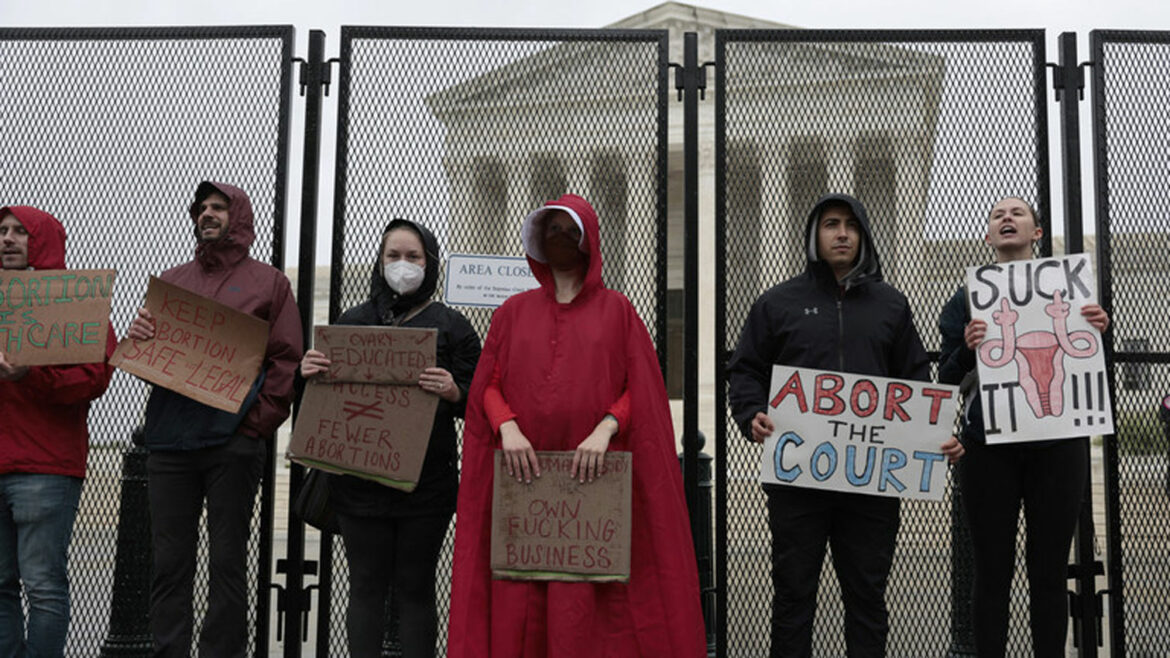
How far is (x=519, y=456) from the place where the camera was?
3.64 m

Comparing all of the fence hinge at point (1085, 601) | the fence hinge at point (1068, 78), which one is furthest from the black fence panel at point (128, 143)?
the fence hinge at point (1085, 601)

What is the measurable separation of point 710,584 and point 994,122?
2904 mm

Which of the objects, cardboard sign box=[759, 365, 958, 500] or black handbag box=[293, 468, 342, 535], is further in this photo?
black handbag box=[293, 468, 342, 535]

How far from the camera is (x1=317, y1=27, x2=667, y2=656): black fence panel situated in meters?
5.24

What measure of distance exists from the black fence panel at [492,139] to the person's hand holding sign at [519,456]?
160 cm

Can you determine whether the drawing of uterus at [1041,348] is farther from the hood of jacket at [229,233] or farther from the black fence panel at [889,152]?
the hood of jacket at [229,233]

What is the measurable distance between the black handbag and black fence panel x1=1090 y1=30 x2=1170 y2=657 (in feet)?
12.9

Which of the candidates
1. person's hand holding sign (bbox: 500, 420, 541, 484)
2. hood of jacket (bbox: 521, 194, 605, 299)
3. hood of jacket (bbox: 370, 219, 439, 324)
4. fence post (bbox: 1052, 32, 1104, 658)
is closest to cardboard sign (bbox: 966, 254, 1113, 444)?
fence post (bbox: 1052, 32, 1104, 658)

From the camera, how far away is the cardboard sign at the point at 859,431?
4.16 m

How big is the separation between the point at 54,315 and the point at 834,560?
11.9ft

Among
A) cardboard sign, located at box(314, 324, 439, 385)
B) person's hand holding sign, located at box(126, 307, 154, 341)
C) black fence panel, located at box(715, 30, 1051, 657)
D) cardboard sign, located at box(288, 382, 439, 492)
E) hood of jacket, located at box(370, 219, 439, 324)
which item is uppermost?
black fence panel, located at box(715, 30, 1051, 657)

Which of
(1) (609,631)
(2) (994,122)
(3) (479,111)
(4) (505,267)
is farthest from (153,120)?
(2) (994,122)

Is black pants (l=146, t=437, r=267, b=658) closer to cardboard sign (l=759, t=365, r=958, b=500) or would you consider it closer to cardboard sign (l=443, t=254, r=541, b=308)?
cardboard sign (l=443, t=254, r=541, b=308)

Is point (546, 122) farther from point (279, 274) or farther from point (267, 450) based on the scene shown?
point (267, 450)
